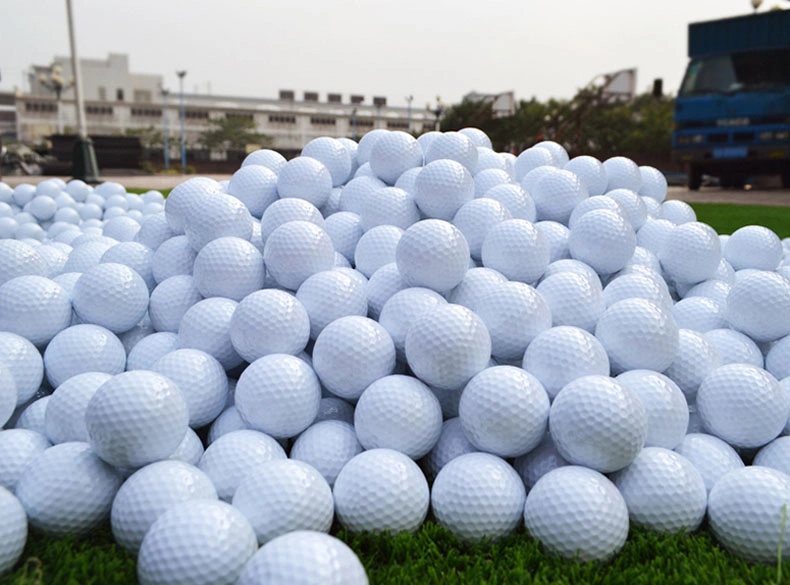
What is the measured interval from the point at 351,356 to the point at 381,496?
490 mm

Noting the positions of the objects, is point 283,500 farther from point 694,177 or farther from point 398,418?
point 694,177

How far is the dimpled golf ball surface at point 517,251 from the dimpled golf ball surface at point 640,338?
415 mm

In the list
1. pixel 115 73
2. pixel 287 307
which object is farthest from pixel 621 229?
pixel 115 73

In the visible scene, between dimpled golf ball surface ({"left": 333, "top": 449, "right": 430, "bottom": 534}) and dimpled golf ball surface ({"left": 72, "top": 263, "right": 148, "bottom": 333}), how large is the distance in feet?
3.91

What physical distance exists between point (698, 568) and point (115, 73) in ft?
323

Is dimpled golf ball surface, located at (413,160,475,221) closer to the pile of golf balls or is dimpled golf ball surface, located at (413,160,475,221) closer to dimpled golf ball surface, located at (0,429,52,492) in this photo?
the pile of golf balls

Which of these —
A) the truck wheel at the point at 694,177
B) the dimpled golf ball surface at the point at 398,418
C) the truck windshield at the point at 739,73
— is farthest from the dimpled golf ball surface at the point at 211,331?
the truck wheel at the point at 694,177

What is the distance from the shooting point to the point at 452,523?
173cm

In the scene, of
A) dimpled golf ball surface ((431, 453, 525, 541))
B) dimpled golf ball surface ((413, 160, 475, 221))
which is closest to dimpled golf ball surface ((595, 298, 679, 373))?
dimpled golf ball surface ((431, 453, 525, 541))

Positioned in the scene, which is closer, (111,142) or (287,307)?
(287,307)

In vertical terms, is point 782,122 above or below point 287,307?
above

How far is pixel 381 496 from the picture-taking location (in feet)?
5.56

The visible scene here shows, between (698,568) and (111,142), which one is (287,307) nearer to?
(698,568)

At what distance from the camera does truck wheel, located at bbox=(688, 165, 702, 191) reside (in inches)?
502
